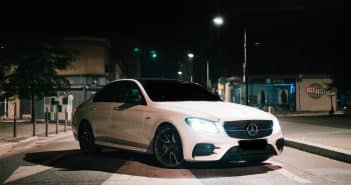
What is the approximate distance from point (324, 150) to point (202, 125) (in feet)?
13.6

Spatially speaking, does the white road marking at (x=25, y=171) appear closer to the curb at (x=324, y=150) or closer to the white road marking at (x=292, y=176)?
the white road marking at (x=292, y=176)

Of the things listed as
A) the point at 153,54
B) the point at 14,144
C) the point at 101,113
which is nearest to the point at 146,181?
the point at 101,113

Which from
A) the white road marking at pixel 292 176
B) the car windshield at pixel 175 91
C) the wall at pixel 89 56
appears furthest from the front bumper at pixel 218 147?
the wall at pixel 89 56

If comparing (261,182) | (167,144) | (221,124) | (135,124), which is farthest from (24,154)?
(261,182)

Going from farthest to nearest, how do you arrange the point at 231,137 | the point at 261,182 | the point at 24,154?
the point at 24,154
the point at 231,137
the point at 261,182

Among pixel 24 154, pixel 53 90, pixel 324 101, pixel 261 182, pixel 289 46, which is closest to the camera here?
pixel 261 182

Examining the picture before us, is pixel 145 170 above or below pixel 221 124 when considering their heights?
below

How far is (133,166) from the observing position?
32.1ft

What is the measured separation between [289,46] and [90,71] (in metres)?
19.2

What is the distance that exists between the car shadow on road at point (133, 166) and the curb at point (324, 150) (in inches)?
73.5

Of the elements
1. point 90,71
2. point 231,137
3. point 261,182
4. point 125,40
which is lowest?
point 261,182

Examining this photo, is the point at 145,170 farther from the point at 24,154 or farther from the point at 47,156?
the point at 24,154

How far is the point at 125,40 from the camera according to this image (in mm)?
107688

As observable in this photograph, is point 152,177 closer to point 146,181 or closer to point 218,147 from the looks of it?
point 146,181
